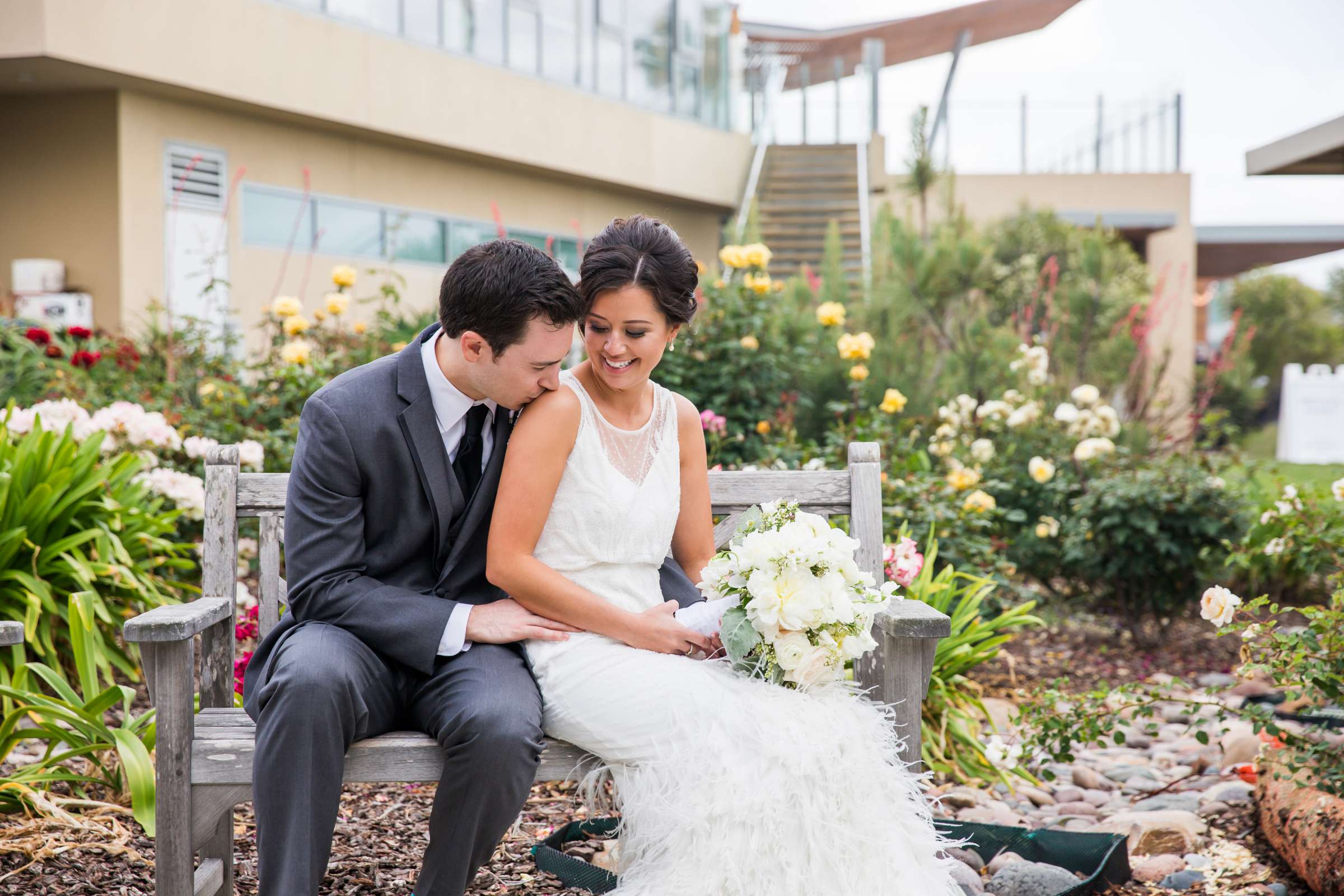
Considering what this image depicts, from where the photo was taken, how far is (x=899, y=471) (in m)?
5.12

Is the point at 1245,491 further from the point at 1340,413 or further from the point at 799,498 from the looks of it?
the point at 1340,413

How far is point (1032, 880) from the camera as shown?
279 cm

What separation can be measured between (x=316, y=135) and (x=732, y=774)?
432 inches

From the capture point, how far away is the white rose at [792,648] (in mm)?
2342

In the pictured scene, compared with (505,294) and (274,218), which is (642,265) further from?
(274,218)

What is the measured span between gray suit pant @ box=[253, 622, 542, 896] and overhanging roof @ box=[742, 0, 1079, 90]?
18.2m

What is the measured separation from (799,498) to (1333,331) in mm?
25558

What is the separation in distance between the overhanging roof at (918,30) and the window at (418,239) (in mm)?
8729

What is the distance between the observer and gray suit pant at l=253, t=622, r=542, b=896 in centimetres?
214

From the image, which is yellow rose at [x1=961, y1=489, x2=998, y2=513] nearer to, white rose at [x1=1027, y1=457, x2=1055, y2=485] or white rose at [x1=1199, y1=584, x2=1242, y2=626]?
white rose at [x1=1027, y1=457, x2=1055, y2=485]

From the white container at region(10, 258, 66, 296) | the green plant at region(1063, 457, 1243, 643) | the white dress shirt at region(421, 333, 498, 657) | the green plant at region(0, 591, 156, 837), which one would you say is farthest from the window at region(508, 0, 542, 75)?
the white dress shirt at region(421, 333, 498, 657)

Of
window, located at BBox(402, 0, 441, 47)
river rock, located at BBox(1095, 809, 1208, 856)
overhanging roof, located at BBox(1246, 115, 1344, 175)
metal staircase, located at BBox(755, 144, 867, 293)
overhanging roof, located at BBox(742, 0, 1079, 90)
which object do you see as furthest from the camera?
overhanging roof, located at BBox(742, 0, 1079, 90)

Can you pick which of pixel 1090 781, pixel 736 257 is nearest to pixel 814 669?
pixel 1090 781

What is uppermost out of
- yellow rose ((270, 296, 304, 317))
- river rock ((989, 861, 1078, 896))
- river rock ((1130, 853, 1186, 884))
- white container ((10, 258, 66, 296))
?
white container ((10, 258, 66, 296))
